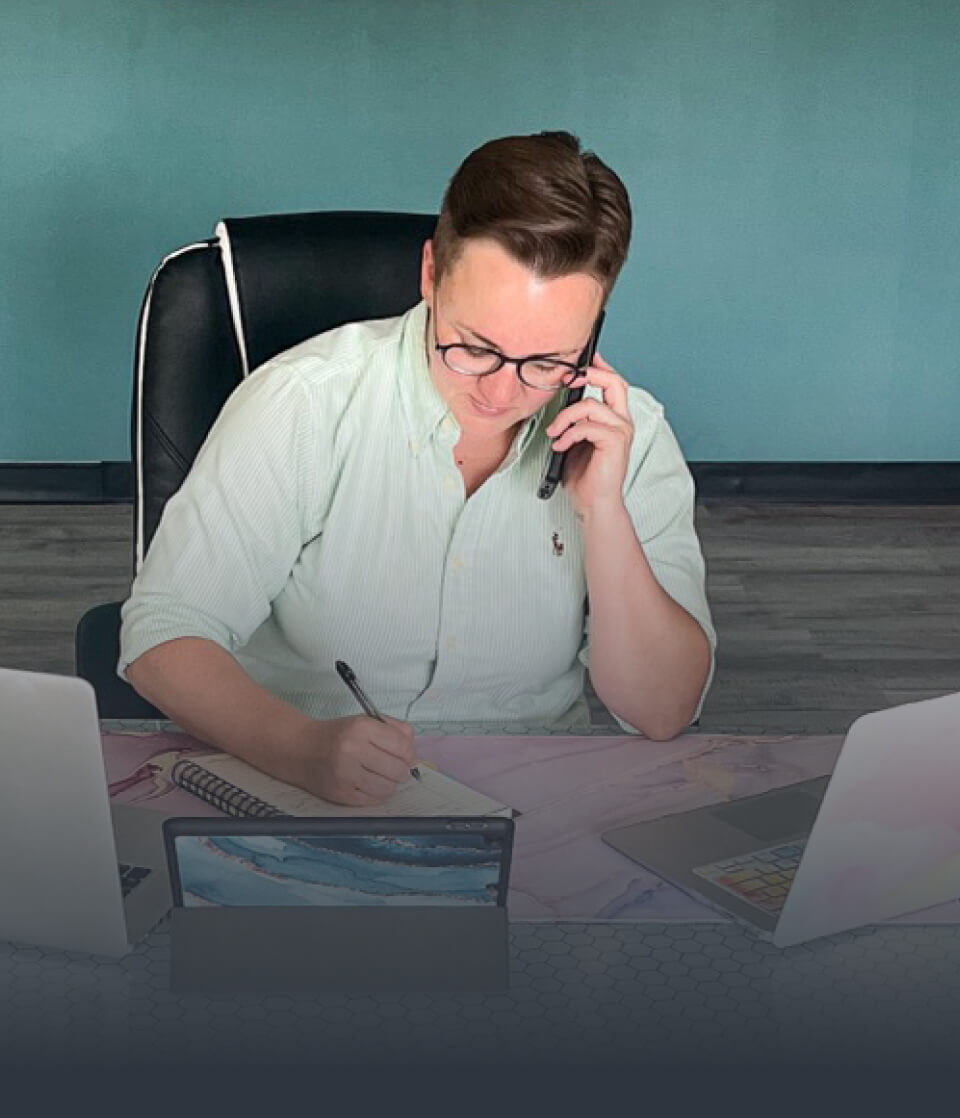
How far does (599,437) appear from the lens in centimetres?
175

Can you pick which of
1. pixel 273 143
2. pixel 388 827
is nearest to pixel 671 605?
pixel 388 827

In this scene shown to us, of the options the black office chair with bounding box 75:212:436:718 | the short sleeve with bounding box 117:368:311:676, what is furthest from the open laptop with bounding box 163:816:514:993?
the black office chair with bounding box 75:212:436:718

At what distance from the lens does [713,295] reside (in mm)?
4637

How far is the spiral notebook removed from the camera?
1470 mm

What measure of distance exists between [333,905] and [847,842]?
0.35 metres

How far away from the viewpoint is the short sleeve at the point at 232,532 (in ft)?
5.59

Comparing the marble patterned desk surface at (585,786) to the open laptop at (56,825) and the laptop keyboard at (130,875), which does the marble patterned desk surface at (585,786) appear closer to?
the laptop keyboard at (130,875)

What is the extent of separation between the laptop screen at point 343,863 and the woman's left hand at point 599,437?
608 millimetres

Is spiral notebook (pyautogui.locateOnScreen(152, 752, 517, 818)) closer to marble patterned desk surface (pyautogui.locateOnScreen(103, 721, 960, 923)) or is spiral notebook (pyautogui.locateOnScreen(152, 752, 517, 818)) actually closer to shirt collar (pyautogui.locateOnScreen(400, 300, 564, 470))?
marble patterned desk surface (pyautogui.locateOnScreen(103, 721, 960, 923))

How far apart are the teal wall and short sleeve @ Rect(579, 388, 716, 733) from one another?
2.76 m

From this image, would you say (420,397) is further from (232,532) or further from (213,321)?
(213,321)

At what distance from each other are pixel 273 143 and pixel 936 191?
1679mm

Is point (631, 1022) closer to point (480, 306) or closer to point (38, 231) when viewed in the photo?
point (480, 306)

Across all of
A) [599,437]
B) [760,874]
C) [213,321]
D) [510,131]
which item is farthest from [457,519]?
[510,131]
